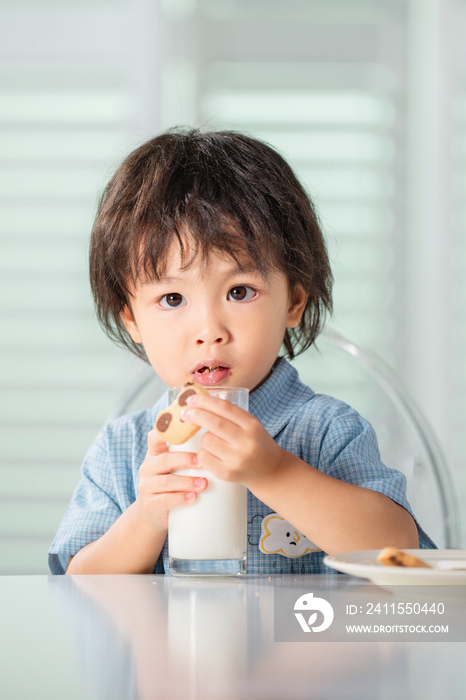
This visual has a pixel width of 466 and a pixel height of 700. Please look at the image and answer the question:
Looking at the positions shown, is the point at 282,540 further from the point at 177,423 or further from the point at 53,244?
the point at 53,244

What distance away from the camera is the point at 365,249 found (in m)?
2.34

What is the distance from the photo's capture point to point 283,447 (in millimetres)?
1035

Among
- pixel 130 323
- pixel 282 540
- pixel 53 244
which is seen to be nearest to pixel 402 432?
pixel 282 540

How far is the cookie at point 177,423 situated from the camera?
70 cm

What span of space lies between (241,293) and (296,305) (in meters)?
0.16

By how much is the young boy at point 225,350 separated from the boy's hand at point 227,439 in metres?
0.02

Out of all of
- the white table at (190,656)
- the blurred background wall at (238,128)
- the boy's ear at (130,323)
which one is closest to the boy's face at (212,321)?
the boy's ear at (130,323)

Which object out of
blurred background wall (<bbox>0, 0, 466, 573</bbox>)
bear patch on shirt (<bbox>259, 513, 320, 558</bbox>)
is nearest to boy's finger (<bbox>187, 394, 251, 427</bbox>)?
bear patch on shirt (<bbox>259, 513, 320, 558</bbox>)

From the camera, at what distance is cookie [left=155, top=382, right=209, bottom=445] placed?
695 mm

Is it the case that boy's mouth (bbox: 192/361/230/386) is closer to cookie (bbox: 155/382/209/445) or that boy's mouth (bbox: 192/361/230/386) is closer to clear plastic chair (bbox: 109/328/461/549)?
cookie (bbox: 155/382/209/445)

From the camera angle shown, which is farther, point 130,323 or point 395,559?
point 130,323

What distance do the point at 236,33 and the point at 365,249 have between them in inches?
34.5

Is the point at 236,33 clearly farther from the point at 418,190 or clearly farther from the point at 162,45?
the point at 418,190

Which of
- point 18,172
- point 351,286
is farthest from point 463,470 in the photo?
point 18,172
